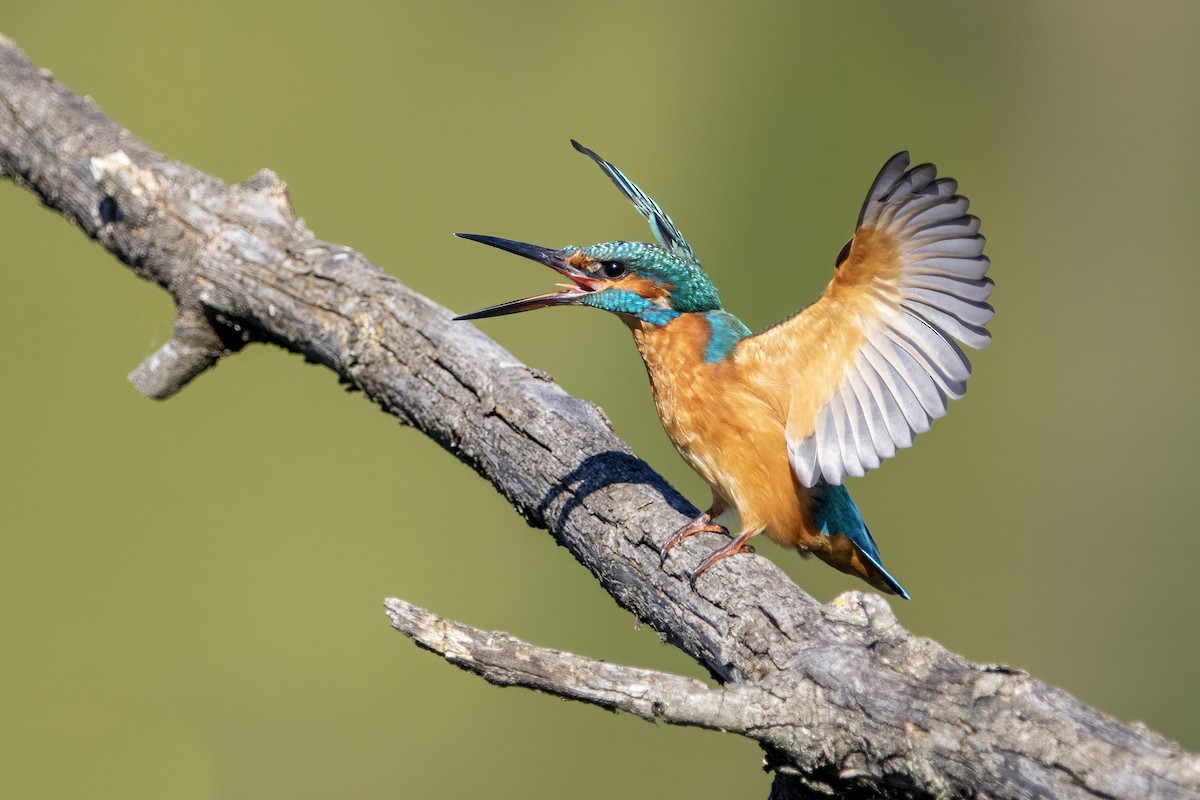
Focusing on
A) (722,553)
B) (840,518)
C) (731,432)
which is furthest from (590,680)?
(840,518)

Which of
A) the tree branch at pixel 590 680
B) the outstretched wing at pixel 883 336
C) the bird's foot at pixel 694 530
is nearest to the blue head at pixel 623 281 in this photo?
the outstretched wing at pixel 883 336

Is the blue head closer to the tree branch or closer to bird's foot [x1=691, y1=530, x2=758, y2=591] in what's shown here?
bird's foot [x1=691, y1=530, x2=758, y2=591]

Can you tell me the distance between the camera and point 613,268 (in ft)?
6.08

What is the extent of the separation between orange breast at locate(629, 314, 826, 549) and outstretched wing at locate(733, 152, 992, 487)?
34 millimetres

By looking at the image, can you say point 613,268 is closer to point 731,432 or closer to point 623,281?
point 623,281

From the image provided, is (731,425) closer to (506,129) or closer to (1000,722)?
(1000,722)

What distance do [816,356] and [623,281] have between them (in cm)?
35

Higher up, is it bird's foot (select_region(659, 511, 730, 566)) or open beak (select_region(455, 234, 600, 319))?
open beak (select_region(455, 234, 600, 319))

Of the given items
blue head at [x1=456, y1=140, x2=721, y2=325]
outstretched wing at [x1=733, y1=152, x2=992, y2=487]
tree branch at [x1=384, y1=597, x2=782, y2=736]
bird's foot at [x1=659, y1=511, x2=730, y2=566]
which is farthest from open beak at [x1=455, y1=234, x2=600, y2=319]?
tree branch at [x1=384, y1=597, x2=782, y2=736]

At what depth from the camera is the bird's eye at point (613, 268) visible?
1.85 meters

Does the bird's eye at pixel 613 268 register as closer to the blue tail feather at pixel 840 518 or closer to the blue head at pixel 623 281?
the blue head at pixel 623 281

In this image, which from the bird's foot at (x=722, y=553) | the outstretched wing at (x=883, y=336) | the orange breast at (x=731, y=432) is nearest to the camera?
the outstretched wing at (x=883, y=336)

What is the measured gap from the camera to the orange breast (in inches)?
70.7

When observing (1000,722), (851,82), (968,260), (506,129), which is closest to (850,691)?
(1000,722)
